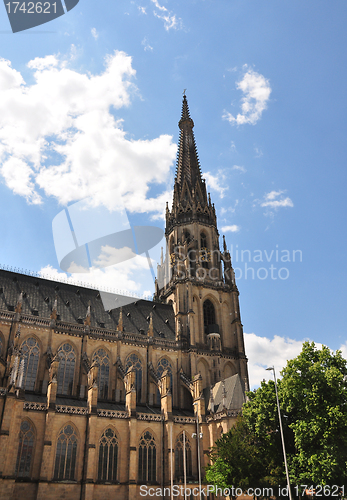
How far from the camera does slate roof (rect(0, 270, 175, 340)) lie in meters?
47.9

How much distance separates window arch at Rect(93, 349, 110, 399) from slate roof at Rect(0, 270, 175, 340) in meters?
3.21

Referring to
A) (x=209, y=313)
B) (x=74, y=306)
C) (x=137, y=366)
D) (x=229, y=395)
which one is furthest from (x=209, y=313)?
(x=74, y=306)

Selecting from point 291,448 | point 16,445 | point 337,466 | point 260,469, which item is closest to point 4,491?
point 16,445

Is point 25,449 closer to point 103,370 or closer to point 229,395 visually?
point 103,370

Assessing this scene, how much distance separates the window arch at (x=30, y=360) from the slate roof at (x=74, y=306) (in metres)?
3.18

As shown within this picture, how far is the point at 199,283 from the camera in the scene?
191ft

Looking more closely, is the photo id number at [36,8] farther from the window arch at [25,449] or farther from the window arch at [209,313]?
the window arch at [209,313]

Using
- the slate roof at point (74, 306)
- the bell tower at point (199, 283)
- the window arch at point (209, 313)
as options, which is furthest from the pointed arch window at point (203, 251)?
the slate roof at point (74, 306)

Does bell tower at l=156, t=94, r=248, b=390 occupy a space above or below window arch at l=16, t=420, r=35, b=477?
above

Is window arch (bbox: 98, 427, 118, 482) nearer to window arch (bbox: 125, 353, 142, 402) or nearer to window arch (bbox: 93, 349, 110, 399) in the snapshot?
window arch (bbox: 93, 349, 110, 399)

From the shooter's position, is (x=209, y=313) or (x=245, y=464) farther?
(x=209, y=313)

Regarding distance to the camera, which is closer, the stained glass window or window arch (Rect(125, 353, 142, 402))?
window arch (Rect(125, 353, 142, 402))

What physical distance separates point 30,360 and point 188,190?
1485 inches

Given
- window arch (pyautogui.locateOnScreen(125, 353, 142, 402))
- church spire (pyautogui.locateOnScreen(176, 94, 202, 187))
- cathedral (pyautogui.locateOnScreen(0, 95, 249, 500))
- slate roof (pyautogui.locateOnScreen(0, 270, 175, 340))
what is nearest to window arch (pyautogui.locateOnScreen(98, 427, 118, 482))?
cathedral (pyautogui.locateOnScreen(0, 95, 249, 500))
